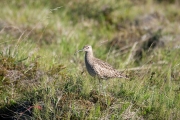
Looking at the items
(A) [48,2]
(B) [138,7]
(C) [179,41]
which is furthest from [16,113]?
(B) [138,7]

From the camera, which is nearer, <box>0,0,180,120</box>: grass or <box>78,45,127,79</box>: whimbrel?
<box>0,0,180,120</box>: grass

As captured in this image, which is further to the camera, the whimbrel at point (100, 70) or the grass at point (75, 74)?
the whimbrel at point (100, 70)

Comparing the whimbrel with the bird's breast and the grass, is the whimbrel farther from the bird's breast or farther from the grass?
the grass

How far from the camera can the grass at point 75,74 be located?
21.8 feet

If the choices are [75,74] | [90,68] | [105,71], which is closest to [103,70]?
[105,71]

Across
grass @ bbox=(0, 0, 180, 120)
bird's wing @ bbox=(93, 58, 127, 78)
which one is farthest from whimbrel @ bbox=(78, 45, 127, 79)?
grass @ bbox=(0, 0, 180, 120)

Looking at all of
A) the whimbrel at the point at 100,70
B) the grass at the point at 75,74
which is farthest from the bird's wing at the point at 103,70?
the grass at the point at 75,74

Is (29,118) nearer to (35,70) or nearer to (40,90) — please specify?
(40,90)

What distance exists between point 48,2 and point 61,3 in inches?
20.1

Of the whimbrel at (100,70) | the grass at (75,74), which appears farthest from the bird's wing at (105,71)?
the grass at (75,74)

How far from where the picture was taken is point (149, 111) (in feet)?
22.3

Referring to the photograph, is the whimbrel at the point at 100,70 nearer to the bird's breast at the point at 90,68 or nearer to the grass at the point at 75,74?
the bird's breast at the point at 90,68

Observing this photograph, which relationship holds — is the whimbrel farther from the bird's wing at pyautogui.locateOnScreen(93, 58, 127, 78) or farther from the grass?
the grass

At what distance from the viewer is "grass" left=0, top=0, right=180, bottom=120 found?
21.8 ft
